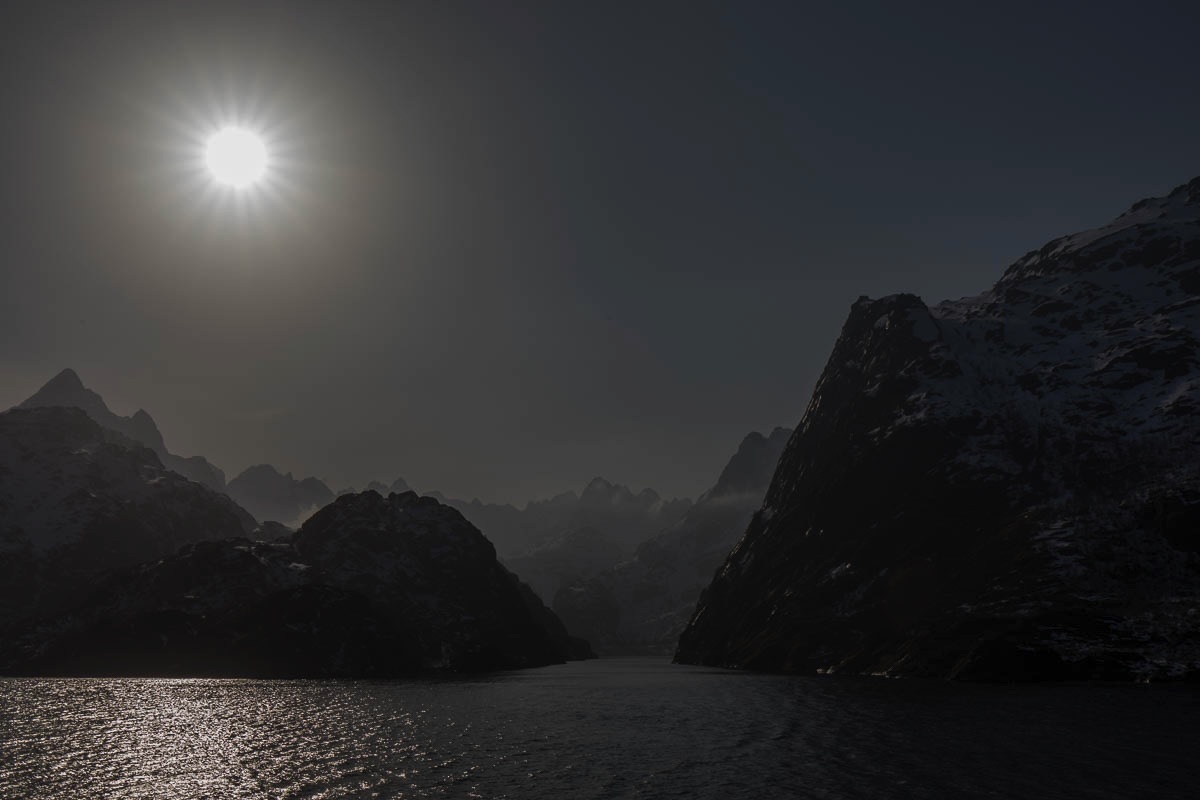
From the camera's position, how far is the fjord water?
65.4 metres

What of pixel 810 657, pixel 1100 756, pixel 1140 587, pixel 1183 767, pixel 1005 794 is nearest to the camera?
pixel 1005 794

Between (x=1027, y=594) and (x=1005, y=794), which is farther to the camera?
(x=1027, y=594)

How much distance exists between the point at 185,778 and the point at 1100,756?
84951 millimetres

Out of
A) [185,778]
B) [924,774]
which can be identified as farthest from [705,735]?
[185,778]

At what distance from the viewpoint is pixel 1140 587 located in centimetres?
15950

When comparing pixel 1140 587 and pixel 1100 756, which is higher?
pixel 1140 587

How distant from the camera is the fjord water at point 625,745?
65438 millimetres

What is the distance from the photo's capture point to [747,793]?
62.4m

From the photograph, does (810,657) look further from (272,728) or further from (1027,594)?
(272,728)

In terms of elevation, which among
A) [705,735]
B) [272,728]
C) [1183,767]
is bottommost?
[1183,767]

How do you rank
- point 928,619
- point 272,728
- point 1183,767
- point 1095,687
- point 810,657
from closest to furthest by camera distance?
point 1183,767, point 272,728, point 1095,687, point 928,619, point 810,657

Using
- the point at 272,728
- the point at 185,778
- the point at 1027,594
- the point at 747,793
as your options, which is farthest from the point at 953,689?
the point at 185,778

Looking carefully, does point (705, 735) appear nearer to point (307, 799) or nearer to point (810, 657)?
point (307, 799)

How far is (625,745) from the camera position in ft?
287
